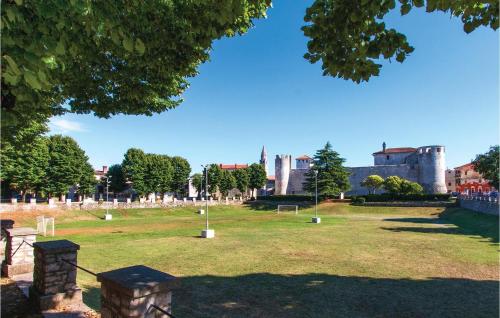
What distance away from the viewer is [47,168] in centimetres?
5072

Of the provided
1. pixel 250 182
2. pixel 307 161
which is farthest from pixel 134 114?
pixel 307 161

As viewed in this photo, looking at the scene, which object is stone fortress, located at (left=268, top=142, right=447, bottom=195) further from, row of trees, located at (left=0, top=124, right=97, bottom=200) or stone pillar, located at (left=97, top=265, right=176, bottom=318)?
stone pillar, located at (left=97, top=265, right=176, bottom=318)

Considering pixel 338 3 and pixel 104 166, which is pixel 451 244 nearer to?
pixel 338 3

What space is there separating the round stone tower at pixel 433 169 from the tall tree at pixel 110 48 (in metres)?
81.1

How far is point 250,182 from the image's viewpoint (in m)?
89.1

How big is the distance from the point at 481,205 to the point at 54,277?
44913 millimetres

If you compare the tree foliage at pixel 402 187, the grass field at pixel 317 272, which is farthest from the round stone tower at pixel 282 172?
the grass field at pixel 317 272

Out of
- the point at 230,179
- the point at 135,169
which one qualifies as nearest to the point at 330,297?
the point at 135,169

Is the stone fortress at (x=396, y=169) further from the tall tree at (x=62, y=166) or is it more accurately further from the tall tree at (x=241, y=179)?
the tall tree at (x=62, y=166)

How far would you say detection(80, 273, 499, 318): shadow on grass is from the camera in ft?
29.0

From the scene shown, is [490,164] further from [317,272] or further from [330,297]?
[330,297]

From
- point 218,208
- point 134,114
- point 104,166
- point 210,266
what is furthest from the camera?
point 104,166

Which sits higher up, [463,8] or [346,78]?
[463,8]

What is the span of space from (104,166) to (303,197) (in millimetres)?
74104
